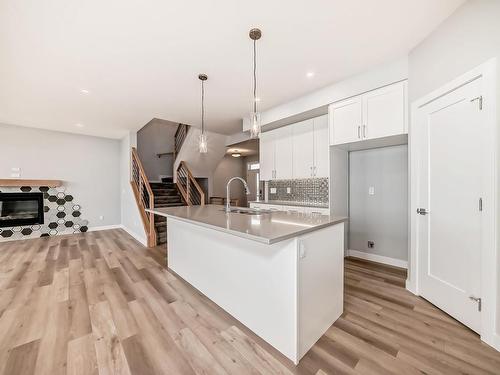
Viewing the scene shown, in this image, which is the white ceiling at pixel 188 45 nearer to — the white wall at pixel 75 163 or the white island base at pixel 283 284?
the white island base at pixel 283 284

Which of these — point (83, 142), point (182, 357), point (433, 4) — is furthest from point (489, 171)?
point (83, 142)

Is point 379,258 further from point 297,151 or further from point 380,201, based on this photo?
point 297,151

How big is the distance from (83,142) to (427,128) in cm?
759

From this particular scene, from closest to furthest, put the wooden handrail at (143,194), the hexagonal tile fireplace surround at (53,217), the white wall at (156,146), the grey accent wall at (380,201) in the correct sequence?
the grey accent wall at (380,201), the wooden handrail at (143,194), the hexagonal tile fireplace surround at (53,217), the white wall at (156,146)

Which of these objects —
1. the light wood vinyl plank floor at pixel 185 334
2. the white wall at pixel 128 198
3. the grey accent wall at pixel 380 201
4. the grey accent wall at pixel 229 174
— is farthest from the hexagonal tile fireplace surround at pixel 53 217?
the grey accent wall at pixel 380 201

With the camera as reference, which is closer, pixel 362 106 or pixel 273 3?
pixel 273 3

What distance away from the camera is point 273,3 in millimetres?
1773

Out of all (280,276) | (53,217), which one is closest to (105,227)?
(53,217)

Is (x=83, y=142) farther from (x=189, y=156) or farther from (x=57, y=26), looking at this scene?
(x=57, y=26)

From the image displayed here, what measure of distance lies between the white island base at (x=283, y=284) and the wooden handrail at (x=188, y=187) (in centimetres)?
373

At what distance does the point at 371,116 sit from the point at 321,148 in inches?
36.4

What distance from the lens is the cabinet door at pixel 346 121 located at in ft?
9.86

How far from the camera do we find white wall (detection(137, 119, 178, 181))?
7.82 meters

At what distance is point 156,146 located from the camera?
8.13 meters
